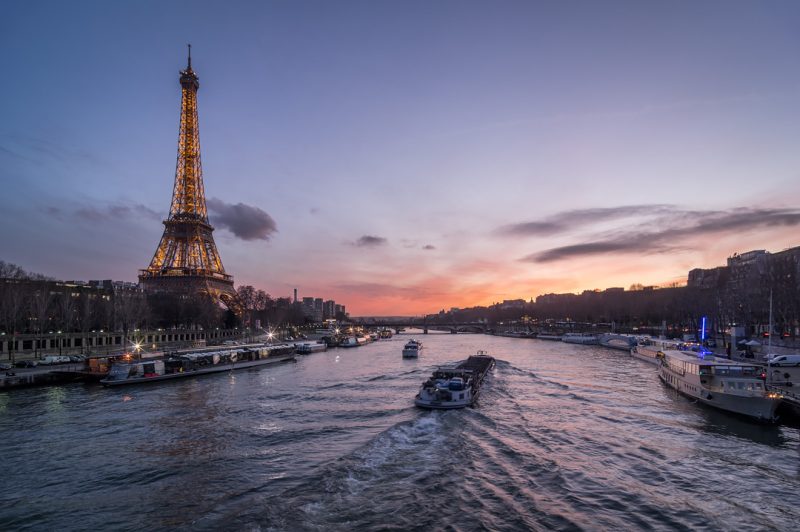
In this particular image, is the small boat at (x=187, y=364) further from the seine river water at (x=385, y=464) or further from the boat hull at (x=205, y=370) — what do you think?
the seine river water at (x=385, y=464)

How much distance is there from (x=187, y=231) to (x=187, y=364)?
68580 mm

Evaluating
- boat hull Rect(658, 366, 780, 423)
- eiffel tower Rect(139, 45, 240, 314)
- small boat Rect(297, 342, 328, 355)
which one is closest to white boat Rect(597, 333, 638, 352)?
boat hull Rect(658, 366, 780, 423)

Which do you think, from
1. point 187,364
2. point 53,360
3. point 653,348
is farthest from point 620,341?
point 53,360

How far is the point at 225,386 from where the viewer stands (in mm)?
47312

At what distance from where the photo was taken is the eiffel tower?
110 m

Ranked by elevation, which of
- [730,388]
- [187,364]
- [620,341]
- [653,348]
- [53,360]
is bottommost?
[620,341]

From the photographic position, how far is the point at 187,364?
178 ft

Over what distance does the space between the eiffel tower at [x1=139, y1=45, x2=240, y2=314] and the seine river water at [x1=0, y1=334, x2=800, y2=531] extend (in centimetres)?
7360

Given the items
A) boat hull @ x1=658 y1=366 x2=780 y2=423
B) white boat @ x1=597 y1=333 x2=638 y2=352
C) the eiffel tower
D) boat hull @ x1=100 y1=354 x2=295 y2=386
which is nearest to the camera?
boat hull @ x1=658 y1=366 x2=780 y2=423

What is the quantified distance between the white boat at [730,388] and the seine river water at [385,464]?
91cm

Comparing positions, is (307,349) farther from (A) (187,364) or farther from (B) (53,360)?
(B) (53,360)

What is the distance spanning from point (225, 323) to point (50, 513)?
10358 centimetres

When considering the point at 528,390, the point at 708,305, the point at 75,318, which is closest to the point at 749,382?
the point at 528,390

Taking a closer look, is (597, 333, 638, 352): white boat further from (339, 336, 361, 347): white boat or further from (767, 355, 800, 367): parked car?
(339, 336, 361, 347): white boat
